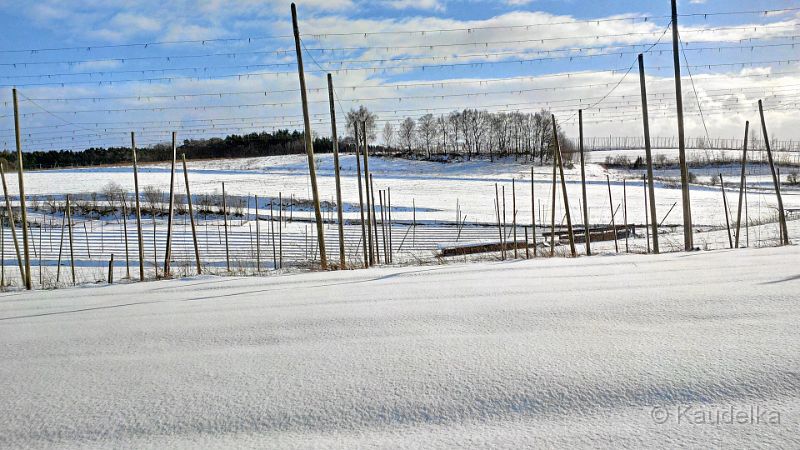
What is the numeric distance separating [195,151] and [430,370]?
46569mm

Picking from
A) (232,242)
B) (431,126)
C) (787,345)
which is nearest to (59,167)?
(232,242)

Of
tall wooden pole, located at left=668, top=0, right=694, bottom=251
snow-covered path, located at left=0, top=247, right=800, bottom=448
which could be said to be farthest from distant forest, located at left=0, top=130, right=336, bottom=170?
snow-covered path, located at left=0, top=247, right=800, bottom=448

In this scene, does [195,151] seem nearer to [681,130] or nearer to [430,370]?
[681,130]

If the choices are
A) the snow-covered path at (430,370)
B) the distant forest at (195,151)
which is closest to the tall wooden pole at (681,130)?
the snow-covered path at (430,370)

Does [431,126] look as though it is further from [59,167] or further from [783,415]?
[783,415]

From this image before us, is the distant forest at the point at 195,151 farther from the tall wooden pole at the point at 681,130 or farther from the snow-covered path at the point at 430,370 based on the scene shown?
the snow-covered path at the point at 430,370

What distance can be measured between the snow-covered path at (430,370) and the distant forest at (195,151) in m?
33.6

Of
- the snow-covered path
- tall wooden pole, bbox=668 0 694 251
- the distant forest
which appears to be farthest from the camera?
the distant forest

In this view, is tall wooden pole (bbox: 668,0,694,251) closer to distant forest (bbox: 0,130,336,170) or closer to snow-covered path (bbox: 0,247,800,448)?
snow-covered path (bbox: 0,247,800,448)

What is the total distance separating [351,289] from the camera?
2.96m

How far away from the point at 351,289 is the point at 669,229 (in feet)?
59.9

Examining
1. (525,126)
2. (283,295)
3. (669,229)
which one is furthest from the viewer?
(525,126)

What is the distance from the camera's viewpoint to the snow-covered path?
3.96 feet

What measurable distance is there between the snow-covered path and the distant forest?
33.6 metres
